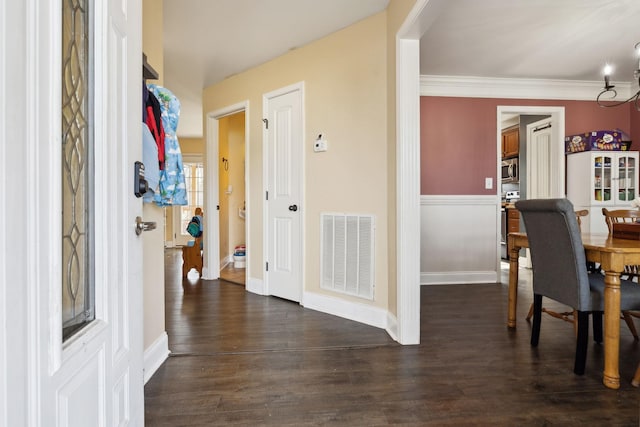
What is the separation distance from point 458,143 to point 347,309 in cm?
261

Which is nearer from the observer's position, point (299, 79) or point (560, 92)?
point (299, 79)

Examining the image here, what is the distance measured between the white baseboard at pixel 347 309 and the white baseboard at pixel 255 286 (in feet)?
2.10

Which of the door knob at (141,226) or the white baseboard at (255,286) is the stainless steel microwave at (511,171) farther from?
the door knob at (141,226)

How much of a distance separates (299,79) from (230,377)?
263 cm

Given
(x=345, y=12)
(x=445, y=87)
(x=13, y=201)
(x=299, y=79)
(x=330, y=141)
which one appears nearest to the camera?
(x=13, y=201)

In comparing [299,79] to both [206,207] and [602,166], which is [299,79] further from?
[602,166]

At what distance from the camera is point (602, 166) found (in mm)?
4320

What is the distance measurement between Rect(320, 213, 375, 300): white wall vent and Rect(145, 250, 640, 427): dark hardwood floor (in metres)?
0.30

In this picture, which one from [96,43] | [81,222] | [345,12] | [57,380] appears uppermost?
[345,12]

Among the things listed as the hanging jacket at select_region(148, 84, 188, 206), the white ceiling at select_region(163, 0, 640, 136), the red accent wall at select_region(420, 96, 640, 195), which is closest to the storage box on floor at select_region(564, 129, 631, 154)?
the red accent wall at select_region(420, 96, 640, 195)

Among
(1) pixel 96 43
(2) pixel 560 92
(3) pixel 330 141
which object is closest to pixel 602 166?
(2) pixel 560 92

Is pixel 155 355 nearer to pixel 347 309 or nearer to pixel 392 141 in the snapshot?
pixel 347 309

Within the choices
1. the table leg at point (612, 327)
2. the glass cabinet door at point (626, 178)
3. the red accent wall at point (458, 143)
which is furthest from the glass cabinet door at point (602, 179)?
the table leg at point (612, 327)

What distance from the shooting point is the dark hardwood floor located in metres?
1.58
